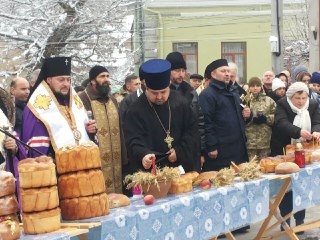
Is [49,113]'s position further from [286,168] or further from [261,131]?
[261,131]

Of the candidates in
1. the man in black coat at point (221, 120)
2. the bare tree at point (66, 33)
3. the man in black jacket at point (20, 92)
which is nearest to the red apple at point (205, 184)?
the man in black coat at point (221, 120)

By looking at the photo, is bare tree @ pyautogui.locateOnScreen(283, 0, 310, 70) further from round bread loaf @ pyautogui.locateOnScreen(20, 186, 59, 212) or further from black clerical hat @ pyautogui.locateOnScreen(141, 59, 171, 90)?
round bread loaf @ pyautogui.locateOnScreen(20, 186, 59, 212)

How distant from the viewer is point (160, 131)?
6.42 meters

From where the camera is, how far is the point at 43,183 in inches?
171

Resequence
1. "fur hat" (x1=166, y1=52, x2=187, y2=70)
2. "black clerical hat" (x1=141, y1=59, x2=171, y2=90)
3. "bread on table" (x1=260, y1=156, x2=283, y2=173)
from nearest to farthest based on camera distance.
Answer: "black clerical hat" (x1=141, y1=59, x2=171, y2=90) < "bread on table" (x1=260, y1=156, x2=283, y2=173) < "fur hat" (x1=166, y1=52, x2=187, y2=70)

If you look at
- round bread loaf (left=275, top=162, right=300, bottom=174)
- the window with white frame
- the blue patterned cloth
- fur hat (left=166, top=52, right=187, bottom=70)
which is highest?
the window with white frame

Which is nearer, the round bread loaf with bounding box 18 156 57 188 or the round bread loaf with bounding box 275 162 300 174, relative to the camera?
the round bread loaf with bounding box 18 156 57 188

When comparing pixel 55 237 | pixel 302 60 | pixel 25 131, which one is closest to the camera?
pixel 55 237

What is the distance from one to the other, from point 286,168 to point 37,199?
109 inches

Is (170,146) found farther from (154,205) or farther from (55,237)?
(55,237)

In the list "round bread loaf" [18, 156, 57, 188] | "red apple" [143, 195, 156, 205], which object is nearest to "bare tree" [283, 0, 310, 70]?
"red apple" [143, 195, 156, 205]

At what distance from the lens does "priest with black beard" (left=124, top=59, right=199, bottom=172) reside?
20.3 feet

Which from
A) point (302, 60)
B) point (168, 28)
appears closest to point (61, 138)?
point (168, 28)

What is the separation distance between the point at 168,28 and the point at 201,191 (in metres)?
26.7
